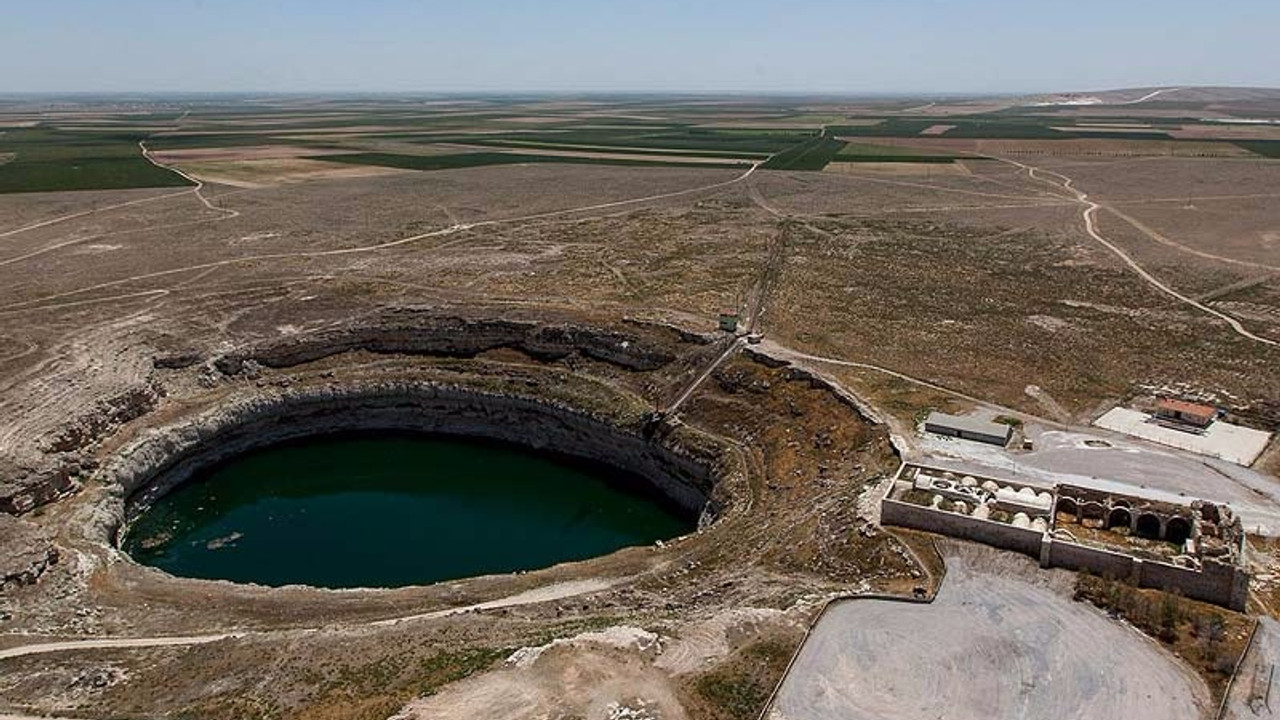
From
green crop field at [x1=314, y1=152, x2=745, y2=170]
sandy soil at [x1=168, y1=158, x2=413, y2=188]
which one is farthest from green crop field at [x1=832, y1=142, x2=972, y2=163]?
sandy soil at [x1=168, y1=158, x2=413, y2=188]

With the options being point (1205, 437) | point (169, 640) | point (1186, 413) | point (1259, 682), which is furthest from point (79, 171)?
point (1259, 682)

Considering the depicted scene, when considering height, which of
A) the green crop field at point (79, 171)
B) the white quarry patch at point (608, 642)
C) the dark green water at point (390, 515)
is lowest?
the dark green water at point (390, 515)

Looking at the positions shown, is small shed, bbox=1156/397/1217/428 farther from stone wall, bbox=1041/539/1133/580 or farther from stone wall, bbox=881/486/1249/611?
stone wall, bbox=881/486/1249/611

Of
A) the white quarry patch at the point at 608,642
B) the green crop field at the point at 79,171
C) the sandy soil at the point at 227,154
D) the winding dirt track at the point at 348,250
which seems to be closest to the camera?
the white quarry patch at the point at 608,642

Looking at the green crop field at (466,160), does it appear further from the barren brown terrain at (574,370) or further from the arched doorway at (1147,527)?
the arched doorway at (1147,527)

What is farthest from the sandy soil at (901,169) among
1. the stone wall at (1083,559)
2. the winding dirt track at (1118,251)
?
the stone wall at (1083,559)

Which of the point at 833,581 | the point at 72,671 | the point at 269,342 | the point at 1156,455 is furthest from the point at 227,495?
the point at 1156,455
